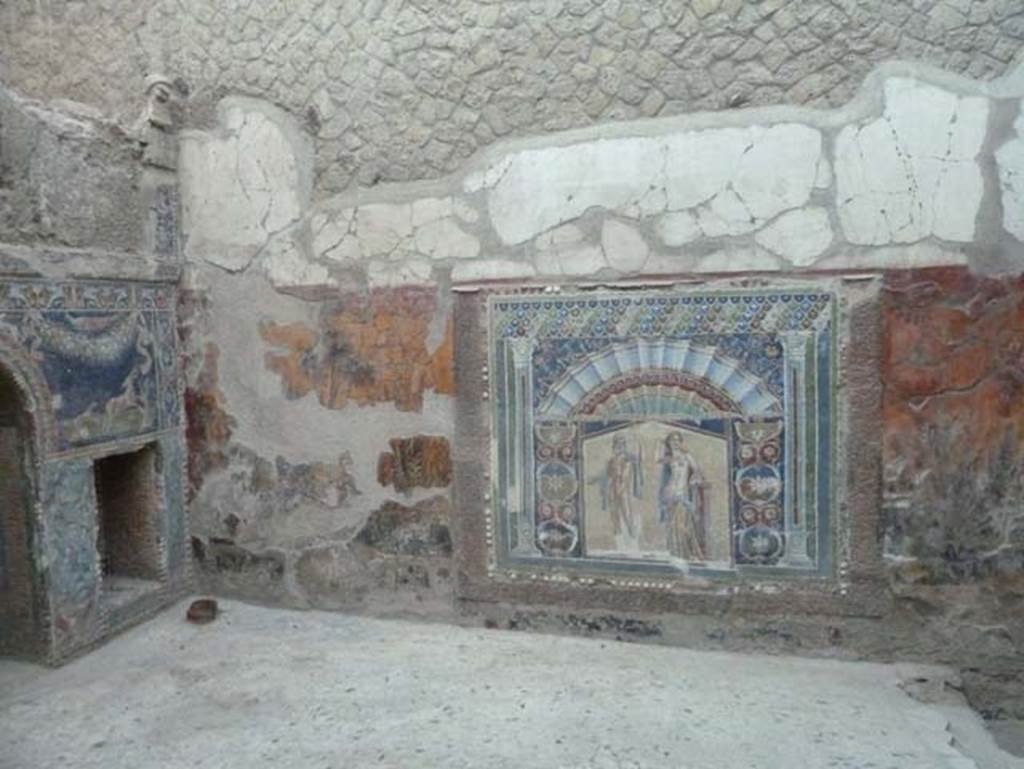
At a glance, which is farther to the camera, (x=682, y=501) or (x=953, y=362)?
(x=682, y=501)

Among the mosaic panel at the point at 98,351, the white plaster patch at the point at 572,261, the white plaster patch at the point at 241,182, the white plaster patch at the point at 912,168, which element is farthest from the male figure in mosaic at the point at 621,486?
the mosaic panel at the point at 98,351

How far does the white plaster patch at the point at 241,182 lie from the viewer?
3.18 m

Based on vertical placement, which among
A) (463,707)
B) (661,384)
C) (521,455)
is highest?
(661,384)

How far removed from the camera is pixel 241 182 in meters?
3.25

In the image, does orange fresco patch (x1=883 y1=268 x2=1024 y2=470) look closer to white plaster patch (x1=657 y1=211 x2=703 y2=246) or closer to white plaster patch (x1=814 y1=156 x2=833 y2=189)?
white plaster patch (x1=814 y1=156 x2=833 y2=189)

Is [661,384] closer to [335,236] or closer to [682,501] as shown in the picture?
[682,501]

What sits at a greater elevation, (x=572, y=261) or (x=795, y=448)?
(x=572, y=261)

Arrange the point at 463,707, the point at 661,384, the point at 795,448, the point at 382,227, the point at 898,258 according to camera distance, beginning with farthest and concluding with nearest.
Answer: the point at 382,227 < the point at 661,384 < the point at 795,448 < the point at 898,258 < the point at 463,707

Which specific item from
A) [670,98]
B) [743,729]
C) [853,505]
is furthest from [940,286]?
[743,729]

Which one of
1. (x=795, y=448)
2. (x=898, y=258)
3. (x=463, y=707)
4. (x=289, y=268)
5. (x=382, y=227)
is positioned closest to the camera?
(x=463, y=707)

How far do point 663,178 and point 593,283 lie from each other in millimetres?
416

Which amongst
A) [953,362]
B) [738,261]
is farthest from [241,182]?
[953,362]

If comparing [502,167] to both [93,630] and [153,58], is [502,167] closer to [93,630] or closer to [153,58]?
[153,58]

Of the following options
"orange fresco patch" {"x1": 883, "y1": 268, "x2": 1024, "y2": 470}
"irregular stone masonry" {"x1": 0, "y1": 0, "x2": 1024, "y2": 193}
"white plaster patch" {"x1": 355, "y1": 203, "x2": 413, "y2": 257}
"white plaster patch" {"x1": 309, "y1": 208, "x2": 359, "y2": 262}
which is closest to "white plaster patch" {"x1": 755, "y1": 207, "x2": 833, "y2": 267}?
"orange fresco patch" {"x1": 883, "y1": 268, "x2": 1024, "y2": 470}
